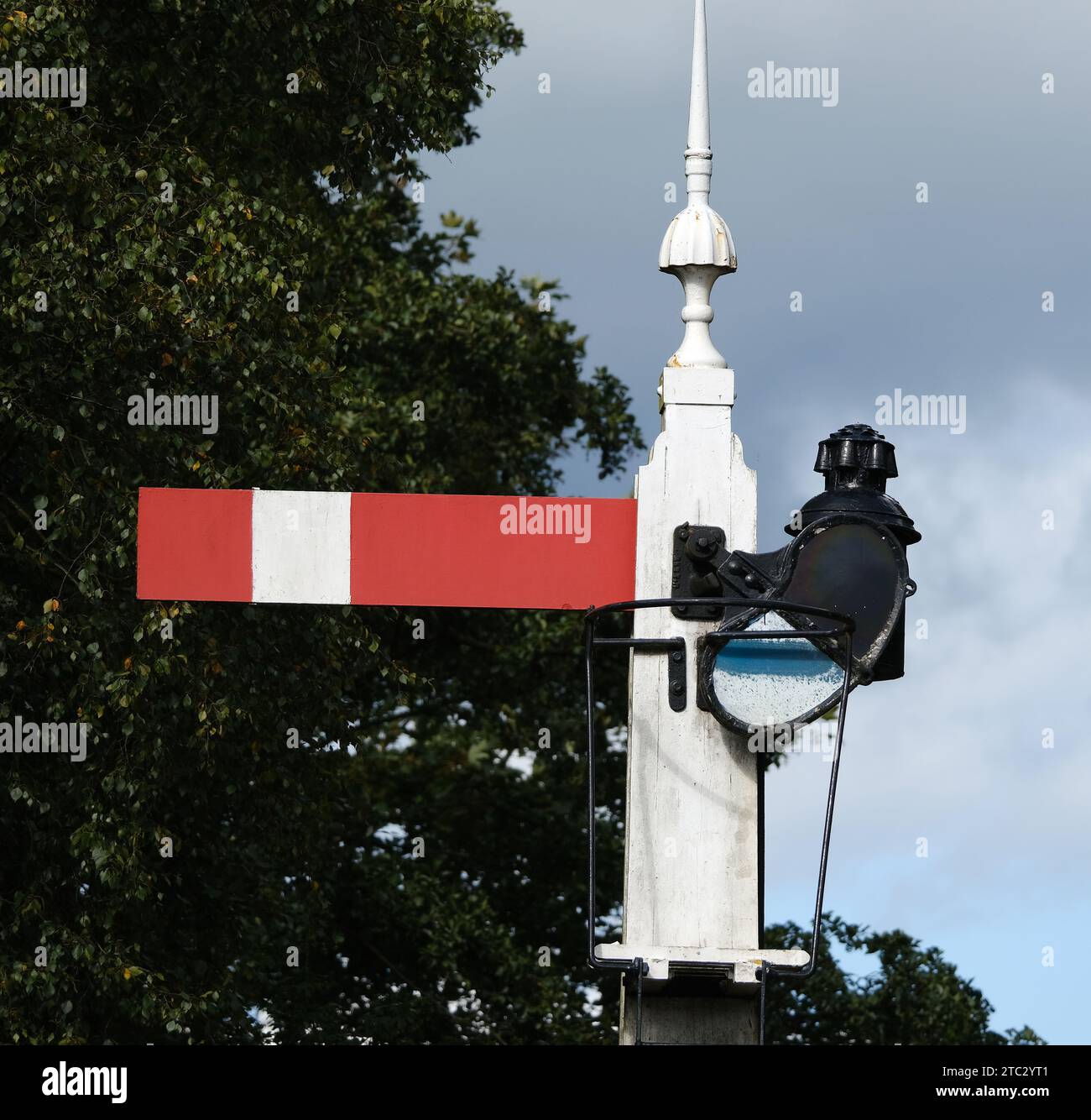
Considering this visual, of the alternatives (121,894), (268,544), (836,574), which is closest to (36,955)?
(121,894)

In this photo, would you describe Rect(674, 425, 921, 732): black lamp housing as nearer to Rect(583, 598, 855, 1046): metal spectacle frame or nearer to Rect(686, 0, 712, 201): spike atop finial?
Rect(583, 598, 855, 1046): metal spectacle frame

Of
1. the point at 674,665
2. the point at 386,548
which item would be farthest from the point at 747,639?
the point at 386,548

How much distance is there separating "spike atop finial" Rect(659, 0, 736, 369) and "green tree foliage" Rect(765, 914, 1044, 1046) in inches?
490

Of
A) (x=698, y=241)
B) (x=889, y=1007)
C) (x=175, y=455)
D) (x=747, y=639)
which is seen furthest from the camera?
(x=889, y=1007)

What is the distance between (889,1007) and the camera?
15492mm

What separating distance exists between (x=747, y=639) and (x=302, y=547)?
0.80m

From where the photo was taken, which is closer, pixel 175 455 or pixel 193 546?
pixel 193 546

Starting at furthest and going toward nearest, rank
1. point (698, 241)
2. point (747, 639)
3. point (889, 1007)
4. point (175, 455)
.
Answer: point (889, 1007)
point (175, 455)
point (698, 241)
point (747, 639)

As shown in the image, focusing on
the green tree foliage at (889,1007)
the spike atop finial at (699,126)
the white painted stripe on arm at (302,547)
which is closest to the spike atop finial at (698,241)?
the spike atop finial at (699,126)

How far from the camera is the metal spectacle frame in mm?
2932

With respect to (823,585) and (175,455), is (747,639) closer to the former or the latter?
(823,585)

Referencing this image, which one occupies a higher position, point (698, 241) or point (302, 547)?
point (698, 241)

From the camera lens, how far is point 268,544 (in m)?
3.26
